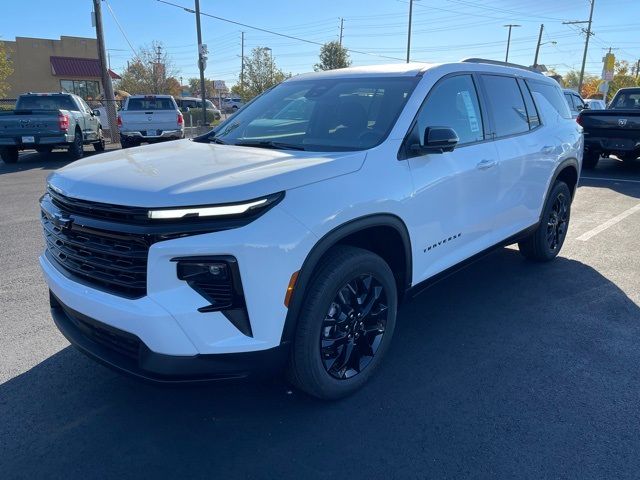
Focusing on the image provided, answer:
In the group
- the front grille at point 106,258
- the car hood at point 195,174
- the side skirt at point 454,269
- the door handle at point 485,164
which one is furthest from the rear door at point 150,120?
the front grille at point 106,258

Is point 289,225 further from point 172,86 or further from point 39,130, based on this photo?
point 172,86

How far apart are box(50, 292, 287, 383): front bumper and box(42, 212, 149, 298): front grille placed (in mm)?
202

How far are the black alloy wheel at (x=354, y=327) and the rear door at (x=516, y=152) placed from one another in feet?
5.26

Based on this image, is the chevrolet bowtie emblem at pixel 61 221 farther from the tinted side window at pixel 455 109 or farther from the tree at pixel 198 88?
the tree at pixel 198 88

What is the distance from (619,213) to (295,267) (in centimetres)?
721

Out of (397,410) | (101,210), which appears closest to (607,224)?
(397,410)

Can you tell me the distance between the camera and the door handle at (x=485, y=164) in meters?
3.85

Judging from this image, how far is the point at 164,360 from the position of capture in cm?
236

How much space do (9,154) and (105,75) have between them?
7577 millimetres

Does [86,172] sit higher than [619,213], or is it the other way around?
[86,172]

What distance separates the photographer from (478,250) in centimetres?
409

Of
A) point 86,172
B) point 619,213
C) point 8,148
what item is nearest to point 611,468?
point 86,172

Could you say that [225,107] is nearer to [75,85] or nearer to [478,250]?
[75,85]

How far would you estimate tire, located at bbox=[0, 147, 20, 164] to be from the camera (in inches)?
544
